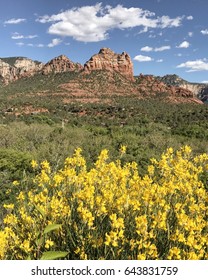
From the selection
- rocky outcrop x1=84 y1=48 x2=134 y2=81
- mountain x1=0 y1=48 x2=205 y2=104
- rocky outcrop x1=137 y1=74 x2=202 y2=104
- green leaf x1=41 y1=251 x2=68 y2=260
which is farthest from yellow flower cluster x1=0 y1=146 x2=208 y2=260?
rocky outcrop x1=84 y1=48 x2=134 y2=81

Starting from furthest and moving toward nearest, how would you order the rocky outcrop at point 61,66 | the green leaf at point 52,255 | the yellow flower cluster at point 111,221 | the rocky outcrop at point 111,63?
the rocky outcrop at point 61,66 → the rocky outcrop at point 111,63 → the yellow flower cluster at point 111,221 → the green leaf at point 52,255

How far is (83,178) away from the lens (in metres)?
4.06

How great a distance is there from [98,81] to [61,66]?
26.7 meters

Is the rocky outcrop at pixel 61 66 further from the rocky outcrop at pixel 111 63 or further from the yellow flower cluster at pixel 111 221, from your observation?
the yellow flower cluster at pixel 111 221

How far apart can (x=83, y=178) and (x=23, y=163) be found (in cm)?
1803

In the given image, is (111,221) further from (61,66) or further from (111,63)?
(61,66)

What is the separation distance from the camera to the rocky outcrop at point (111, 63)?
103 m

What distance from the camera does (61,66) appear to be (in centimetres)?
11500

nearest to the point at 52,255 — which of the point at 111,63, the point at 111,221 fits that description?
the point at 111,221

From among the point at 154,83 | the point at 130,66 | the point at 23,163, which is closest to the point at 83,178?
the point at 23,163

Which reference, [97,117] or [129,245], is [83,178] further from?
[97,117]

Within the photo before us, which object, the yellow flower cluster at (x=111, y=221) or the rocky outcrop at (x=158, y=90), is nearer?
the yellow flower cluster at (x=111, y=221)

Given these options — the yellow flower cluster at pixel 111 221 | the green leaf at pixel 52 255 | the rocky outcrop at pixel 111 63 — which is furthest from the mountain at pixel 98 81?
the green leaf at pixel 52 255

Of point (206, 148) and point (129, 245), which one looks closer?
point (129, 245)
